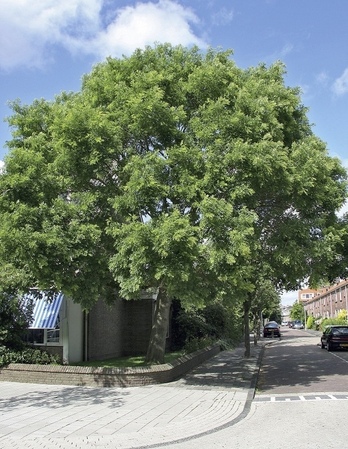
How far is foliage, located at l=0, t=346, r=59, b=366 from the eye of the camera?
1435cm

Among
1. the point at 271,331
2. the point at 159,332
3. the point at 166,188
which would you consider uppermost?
the point at 166,188

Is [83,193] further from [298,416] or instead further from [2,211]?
[298,416]

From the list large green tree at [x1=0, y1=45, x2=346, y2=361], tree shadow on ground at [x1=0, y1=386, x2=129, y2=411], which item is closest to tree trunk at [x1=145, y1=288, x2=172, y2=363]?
large green tree at [x1=0, y1=45, x2=346, y2=361]

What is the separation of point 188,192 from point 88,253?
3.01m

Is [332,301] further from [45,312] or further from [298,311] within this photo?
[45,312]

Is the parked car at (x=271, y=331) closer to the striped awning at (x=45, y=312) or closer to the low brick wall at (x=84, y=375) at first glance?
the striped awning at (x=45, y=312)

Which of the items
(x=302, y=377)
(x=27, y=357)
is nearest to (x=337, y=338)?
(x=302, y=377)

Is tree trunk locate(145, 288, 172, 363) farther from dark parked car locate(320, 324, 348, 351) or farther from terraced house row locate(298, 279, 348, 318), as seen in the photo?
terraced house row locate(298, 279, 348, 318)

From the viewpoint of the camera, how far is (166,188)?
11984 millimetres

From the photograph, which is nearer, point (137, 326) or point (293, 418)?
point (293, 418)

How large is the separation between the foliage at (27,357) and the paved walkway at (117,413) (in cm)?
95

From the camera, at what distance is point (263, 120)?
13.3m

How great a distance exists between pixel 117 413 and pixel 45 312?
275 inches

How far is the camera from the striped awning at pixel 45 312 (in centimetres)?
1562
